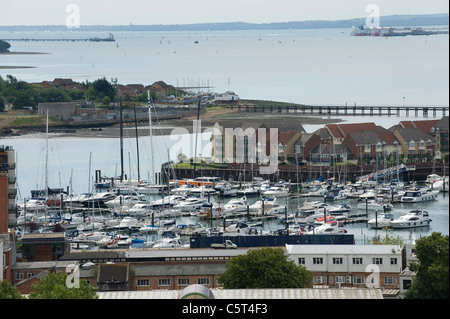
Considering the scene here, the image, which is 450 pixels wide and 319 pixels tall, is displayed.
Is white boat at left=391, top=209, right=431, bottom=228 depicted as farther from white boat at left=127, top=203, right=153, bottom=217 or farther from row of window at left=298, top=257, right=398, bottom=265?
row of window at left=298, top=257, right=398, bottom=265

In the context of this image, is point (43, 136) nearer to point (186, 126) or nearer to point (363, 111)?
point (186, 126)

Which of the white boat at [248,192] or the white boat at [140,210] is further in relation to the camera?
the white boat at [248,192]

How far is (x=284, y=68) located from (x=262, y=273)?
7298 cm

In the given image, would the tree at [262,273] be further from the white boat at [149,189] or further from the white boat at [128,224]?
the white boat at [149,189]

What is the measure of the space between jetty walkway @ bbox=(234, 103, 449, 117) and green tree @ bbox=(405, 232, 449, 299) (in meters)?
32.6

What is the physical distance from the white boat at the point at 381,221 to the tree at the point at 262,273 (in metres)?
9.47

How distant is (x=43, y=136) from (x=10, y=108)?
22.1ft

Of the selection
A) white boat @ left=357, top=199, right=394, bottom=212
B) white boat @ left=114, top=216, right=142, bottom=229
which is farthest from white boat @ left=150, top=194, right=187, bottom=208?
white boat @ left=357, top=199, right=394, bottom=212

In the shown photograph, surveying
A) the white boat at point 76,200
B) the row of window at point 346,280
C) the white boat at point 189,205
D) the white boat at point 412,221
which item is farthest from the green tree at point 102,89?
the row of window at point 346,280

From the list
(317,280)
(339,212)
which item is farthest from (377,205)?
(317,280)

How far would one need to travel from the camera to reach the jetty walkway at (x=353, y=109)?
1719 inches

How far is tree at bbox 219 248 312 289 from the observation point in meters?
11.6

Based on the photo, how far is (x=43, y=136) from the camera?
123 ft

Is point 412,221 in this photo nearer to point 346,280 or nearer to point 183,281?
point 346,280
